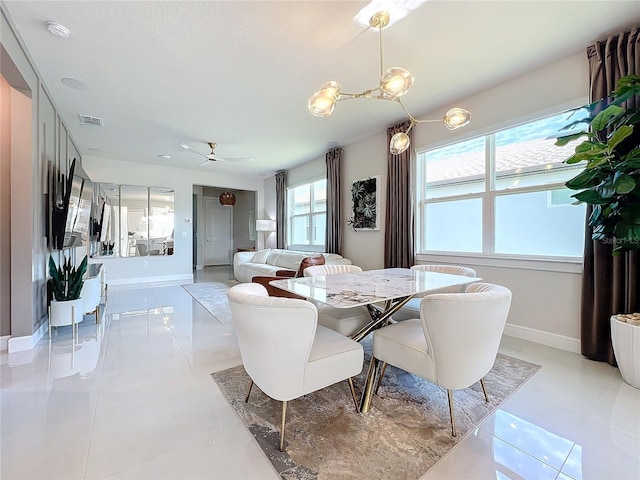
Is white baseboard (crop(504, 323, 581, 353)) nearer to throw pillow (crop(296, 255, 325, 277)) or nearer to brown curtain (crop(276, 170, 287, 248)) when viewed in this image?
throw pillow (crop(296, 255, 325, 277))

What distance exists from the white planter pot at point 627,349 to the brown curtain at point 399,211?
2073 millimetres

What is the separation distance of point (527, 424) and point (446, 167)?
2958 mm

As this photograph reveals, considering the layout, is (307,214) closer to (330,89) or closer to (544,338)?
(330,89)

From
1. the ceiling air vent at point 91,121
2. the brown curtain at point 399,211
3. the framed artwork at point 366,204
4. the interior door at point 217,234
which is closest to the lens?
the ceiling air vent at point 91,121

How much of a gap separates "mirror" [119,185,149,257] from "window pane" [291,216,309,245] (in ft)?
11.0

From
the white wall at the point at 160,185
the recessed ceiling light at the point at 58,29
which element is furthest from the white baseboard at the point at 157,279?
the recessed ceiling light at the point at 58,29

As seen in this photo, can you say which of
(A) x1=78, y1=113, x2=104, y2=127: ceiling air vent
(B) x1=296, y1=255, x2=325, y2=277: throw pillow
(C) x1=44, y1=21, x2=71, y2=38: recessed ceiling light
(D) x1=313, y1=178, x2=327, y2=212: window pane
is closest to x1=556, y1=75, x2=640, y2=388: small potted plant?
(B) x1=296, y1=255, x2=325, y2=277: throw pillow

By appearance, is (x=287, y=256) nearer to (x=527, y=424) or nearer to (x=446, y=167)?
(x=446, y=167)

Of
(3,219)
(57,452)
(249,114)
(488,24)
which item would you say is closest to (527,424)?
(57,452)

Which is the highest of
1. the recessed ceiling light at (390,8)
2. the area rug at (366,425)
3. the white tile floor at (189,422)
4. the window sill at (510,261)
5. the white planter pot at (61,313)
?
the recessed ceiling light at (390,8)

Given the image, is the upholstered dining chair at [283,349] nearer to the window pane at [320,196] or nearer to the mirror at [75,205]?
the mirror at [75,205]

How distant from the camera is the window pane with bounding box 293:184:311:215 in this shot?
642 cm

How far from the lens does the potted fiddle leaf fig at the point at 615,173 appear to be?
6.32ft

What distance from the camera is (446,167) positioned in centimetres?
372
